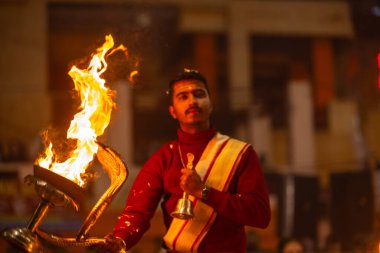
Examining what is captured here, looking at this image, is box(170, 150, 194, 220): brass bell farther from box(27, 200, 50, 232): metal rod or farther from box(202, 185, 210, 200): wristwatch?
box(27, 200, 50, 232): metal rod

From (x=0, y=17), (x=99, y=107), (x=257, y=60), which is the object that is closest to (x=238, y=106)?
(x=257, y=60)

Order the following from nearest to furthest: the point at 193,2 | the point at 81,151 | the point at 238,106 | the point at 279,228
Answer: the point at 81,151, the point at 279,228, the point at 238,106, the point at 193,2

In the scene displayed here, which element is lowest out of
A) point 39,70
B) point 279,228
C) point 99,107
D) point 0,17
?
point 279,228

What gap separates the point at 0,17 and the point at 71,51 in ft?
9.11

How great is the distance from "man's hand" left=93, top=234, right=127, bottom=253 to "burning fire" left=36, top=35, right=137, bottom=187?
31 cm

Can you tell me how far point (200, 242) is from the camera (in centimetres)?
354

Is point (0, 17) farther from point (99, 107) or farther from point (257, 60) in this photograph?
point (99, 107)

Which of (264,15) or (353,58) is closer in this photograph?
(264,15)

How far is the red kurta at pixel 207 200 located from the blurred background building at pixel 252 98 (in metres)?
8.71

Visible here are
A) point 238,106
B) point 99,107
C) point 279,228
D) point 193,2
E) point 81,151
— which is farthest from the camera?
point 193,2

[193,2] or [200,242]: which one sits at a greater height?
[193,2]

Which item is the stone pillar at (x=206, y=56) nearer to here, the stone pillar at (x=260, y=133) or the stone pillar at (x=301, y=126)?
the stone pillar at (x=260, y=133)

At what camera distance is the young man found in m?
3.41

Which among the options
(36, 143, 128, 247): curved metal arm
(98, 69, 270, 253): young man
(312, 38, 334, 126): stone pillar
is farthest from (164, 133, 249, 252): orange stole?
(312, 38, 334, 126): stone pillar
